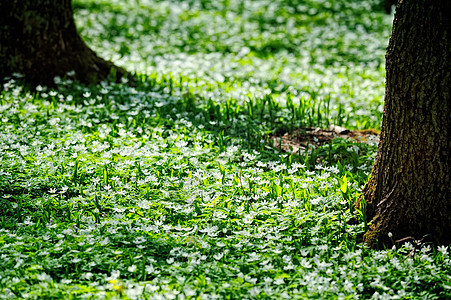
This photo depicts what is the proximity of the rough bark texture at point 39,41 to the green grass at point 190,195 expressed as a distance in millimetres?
310

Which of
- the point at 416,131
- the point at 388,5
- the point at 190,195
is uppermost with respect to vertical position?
the point at 388,5

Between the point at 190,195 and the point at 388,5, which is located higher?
the point at 388,5

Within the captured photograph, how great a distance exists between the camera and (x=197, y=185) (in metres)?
4.39

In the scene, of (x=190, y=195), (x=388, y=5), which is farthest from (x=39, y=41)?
(x=388, y=5)

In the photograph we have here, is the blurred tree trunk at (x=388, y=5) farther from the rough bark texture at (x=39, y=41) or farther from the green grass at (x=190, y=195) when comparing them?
the rough bark texture at (x=39, y=41)

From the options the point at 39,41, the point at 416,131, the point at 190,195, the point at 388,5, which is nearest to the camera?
the point at 416,131

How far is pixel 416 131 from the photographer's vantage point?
357 centimetres

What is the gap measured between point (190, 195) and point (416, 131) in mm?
1828

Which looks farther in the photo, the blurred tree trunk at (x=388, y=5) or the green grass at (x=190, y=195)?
the blurred tree trunk at (x=388, y=5)

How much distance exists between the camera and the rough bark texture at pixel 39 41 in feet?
21.2

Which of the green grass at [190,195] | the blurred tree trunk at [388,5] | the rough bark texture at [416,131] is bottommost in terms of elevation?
the green grass at [190,195]

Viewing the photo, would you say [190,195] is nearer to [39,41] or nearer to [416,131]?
[416,131]

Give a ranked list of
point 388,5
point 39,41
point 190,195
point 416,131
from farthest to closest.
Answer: point 388,5
point 39,41
point 190,195
point 416,131

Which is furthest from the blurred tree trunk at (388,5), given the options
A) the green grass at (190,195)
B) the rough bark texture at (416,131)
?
the rough bark texture at (416,131)
